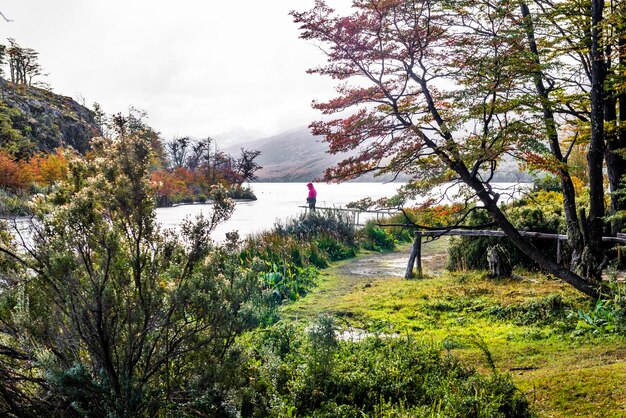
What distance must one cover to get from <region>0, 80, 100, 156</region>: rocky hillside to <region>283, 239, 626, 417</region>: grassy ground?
28181mm

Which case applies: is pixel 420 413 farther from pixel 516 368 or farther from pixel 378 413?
pixel 516 368

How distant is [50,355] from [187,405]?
75 cm

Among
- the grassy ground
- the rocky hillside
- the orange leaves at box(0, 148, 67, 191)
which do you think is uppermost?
the rocky hillside

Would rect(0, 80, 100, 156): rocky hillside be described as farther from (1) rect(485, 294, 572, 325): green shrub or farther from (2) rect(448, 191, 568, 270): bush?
(1) rect(485, 294, 572, 325): green shrub

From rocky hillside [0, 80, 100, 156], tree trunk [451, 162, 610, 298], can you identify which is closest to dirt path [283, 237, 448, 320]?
tree trunk [451, 162, 610, 298]

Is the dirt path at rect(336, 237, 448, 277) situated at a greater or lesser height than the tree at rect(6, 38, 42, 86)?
lesser

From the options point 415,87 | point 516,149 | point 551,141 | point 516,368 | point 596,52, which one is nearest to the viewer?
point 516,368

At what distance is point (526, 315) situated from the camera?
5.91 m

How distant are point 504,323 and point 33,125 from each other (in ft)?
130

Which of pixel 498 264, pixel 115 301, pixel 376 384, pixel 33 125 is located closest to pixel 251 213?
pixel 498 264

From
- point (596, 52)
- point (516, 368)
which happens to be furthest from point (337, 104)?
point (596, 52)

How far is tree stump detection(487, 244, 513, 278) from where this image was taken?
27.9 ft

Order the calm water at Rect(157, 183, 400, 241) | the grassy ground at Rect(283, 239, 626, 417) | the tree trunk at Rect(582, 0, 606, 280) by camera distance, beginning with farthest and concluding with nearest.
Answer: the calm water at Rect(157, 183, 400, 241) < the tree trunk at Rect(582, 0, 606, 280) < the grassy ground at Rect(283, 239, 626, 417)

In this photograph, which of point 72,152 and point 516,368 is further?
point 516,368
